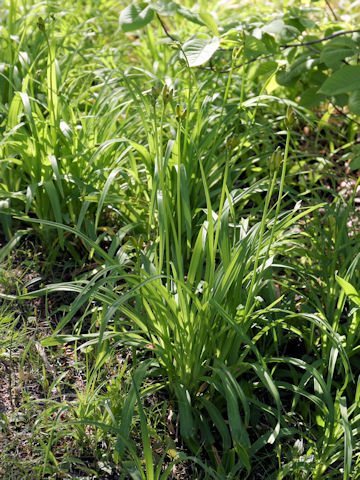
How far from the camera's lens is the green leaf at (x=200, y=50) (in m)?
1.86

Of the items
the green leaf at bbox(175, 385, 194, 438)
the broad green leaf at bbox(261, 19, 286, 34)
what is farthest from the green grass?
the broad green leaf at bbox(261, 19, 286, 34)

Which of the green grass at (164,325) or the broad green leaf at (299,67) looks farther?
the broad green leaf at (299,67)

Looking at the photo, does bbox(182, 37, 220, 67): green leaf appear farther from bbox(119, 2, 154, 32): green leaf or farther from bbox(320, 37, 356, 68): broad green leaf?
bbox(320, 37, 356, 68): broad green leaf

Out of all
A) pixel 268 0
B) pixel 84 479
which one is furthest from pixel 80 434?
pixel 268 0

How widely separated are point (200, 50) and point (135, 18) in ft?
0.99

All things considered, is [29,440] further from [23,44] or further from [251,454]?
[23,44]

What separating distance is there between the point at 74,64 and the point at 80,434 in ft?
6.68

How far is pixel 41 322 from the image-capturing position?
1870mm

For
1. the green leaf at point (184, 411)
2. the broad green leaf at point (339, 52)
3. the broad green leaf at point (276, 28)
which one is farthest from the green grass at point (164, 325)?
the broad green leaf at point (339, 52)

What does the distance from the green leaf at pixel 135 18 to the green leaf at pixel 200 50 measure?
0.67 feet

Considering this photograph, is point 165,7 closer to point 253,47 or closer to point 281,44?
point 253,47

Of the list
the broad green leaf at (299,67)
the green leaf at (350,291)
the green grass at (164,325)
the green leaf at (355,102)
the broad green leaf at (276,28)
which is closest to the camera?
the green grass at (164,325)

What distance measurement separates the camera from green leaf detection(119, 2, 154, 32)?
2.02 metres

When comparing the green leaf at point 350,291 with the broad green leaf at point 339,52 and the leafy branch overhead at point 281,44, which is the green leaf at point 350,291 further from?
the broad green leaf at point 339,52
